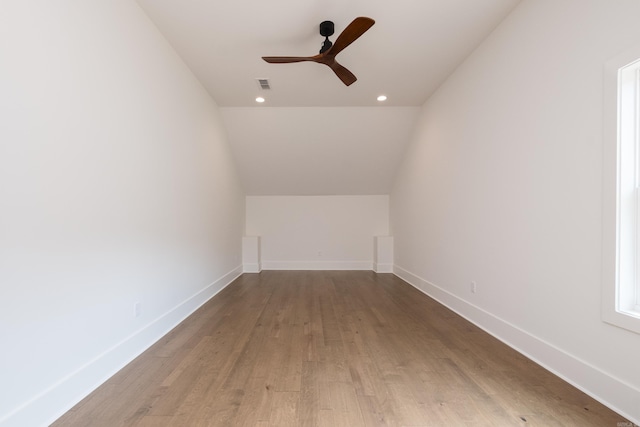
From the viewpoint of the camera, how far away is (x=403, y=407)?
1.68 m

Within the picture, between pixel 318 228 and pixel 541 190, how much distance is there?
477 centimetres

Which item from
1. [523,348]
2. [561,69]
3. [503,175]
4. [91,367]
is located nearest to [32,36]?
[91,367]

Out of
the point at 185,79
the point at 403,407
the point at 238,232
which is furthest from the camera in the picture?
the point at 238,232

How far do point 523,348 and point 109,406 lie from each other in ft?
8.97

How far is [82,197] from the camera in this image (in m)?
1.84

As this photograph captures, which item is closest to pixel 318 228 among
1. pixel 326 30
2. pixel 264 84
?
pixel 264 84

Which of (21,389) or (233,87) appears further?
(233,87)

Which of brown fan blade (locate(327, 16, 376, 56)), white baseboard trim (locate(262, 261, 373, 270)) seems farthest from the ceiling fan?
white baseboard trim (locate(262, 261, 373, 270))

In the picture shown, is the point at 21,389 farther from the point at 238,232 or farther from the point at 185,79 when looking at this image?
the point at 238,232

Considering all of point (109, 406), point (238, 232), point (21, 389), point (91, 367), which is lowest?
point (109, 406)

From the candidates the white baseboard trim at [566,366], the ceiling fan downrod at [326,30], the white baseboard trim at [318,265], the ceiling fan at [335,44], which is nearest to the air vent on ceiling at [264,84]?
the ceiling fan at [335,44]

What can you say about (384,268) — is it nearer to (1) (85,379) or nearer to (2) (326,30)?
(2) (326,30)

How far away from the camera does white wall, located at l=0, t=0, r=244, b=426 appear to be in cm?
143

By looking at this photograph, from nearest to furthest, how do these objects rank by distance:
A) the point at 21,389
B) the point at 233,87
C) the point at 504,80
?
the point at 21,389
the point at 504,80
the point at 233,87
